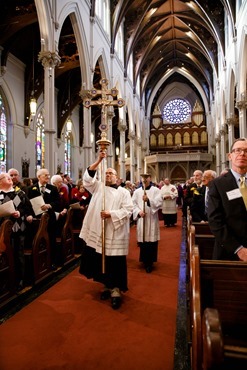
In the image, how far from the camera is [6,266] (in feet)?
12.0

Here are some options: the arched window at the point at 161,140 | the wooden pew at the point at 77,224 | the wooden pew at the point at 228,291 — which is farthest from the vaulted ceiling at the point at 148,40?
the wooden pew at the point at 228,291

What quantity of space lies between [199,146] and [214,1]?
15.2 meters

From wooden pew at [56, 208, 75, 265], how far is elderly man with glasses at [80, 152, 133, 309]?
4.96 feet

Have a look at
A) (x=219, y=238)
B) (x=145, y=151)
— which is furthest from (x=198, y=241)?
(x=145, y=151)

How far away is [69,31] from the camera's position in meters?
12.8

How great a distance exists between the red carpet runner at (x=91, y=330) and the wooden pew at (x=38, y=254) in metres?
0.32

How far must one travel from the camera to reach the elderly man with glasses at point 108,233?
12.1 feet

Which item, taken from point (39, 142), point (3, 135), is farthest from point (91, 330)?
point (39, 142)

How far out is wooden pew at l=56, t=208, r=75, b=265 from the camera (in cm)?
531

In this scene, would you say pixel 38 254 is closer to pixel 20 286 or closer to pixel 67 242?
pixel 20 286

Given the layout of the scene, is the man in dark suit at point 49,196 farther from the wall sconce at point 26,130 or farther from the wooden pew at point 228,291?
the wall sconce at point 26,130

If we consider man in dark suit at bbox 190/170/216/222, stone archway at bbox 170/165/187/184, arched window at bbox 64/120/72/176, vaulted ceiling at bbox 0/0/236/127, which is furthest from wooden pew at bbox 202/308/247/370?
stone archway at bbox 170/165/187/184

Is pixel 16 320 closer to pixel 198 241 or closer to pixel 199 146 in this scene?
pixel 198 241

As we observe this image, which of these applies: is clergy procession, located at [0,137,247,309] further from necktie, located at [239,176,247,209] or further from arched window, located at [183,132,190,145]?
arched window, located at [183,132,190,145]
